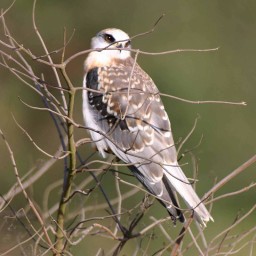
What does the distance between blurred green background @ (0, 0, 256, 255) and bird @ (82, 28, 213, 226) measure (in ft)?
13.5

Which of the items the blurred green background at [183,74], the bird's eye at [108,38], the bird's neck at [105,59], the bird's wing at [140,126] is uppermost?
the bird's eye at [108,38]

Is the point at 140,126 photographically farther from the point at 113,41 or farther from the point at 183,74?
the point at 183,74

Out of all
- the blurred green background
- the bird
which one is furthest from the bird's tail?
the blurred green background

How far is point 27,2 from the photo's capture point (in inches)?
455

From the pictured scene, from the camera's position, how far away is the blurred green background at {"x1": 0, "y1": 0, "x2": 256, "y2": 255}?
9195 millimetres

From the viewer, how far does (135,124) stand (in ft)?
13.8

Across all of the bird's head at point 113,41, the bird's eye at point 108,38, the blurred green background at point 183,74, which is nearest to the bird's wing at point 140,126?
the bird's head at point 113,41

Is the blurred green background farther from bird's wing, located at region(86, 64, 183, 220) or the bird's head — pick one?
bird's wing, located at region(86, 64, 183, 220)

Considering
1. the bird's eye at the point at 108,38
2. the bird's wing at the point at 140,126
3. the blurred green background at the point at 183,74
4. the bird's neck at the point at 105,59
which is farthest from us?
the blurred green background at the point at 183,74

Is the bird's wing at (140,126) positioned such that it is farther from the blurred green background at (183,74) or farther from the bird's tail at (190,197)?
the blurred green background at (183,74)

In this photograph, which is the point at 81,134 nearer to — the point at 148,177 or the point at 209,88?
the point at 209,88

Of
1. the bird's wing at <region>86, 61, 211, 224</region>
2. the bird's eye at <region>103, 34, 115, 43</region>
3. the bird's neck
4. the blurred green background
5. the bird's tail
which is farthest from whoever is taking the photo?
the blurred green background

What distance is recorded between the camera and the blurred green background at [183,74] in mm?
9195

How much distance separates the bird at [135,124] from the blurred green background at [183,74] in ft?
13.5
